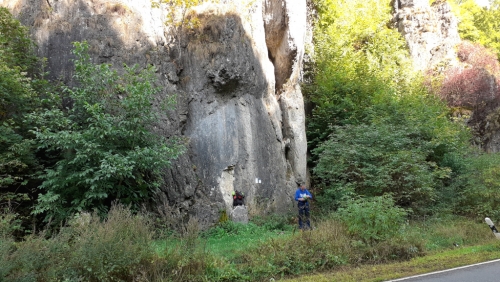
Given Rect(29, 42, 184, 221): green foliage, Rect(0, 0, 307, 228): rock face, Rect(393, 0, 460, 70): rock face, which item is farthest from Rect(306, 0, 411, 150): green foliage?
Rect(29, 42, 184, 221): green foliage

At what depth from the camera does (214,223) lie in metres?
15.0

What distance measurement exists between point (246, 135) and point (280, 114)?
158 inches

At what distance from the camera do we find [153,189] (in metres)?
13.5

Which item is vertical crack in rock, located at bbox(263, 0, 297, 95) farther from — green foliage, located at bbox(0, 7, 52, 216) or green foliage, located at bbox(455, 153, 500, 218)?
green foliage, located at bbox(0, 7, 52, 216)

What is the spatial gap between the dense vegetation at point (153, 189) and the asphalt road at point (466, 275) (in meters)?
1.52

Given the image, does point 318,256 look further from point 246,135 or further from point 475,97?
point 475,97

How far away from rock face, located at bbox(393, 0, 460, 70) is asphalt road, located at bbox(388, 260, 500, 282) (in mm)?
25167

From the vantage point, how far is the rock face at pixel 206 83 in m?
15.2

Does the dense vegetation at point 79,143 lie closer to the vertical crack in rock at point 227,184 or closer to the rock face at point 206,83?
the rock face at point 206,83

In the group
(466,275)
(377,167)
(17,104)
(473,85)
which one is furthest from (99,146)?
(473,85)

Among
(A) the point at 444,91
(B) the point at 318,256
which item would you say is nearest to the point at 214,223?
(B) the point at 318,256

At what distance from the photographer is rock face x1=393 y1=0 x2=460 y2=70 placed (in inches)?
1238

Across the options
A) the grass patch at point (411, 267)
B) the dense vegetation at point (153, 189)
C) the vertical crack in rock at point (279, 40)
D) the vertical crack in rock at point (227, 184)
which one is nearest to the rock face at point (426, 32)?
the dense vegetation at point (153, 189)

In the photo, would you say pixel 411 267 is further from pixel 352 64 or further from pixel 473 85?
pixel 473 85
